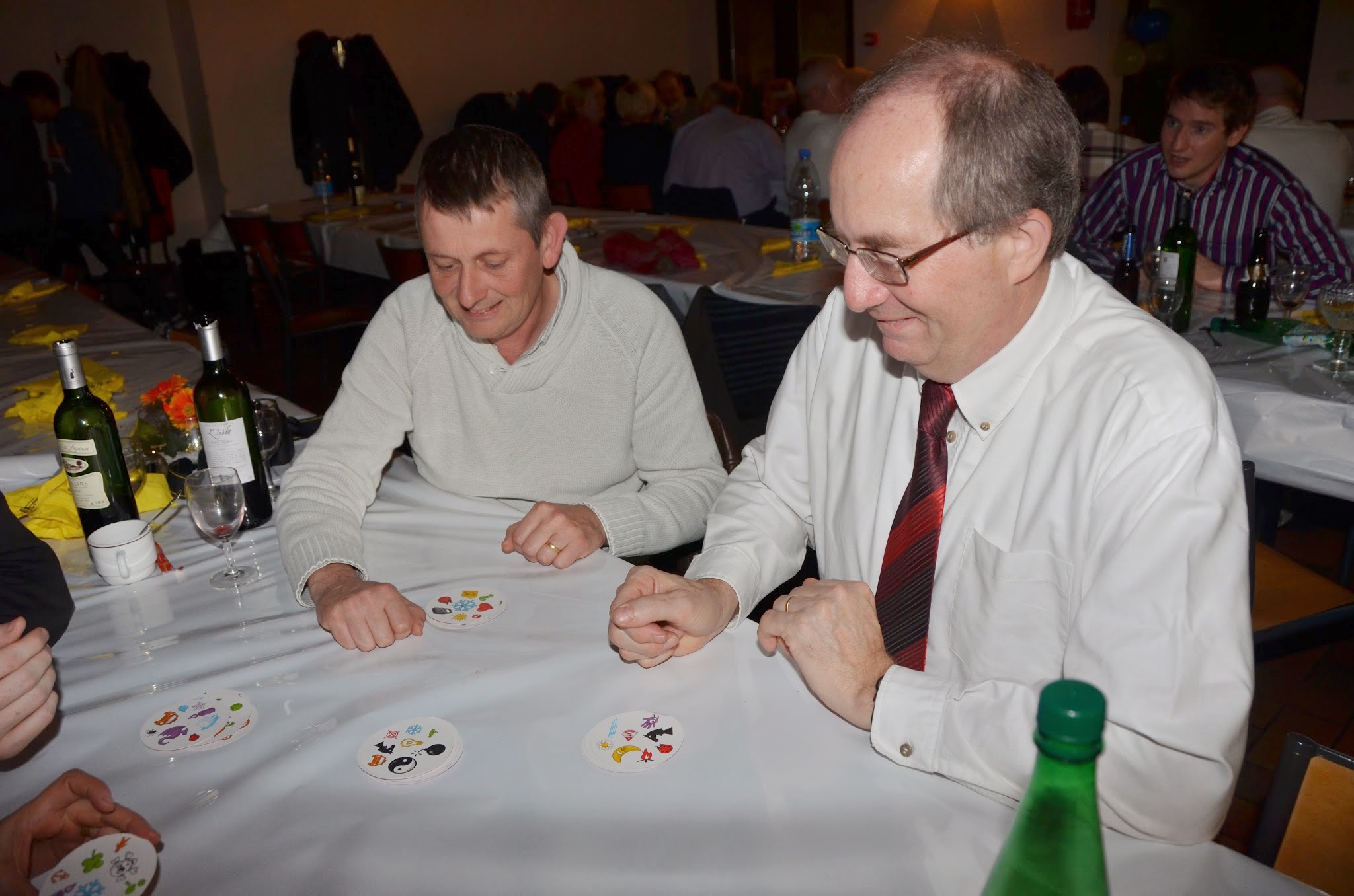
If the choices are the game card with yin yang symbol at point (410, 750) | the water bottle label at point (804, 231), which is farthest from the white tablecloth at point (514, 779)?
the water bottle label at point (804, 231)

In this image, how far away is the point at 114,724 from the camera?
1.15m

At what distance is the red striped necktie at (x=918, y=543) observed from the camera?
4.24 ft

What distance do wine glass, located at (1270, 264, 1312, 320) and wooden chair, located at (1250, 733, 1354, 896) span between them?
6.86 feet

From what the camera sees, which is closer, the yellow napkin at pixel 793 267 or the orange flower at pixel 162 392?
the orange flower at pixel 162 392

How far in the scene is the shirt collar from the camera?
3.97ft

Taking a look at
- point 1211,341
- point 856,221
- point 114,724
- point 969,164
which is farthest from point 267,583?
point 1211,341

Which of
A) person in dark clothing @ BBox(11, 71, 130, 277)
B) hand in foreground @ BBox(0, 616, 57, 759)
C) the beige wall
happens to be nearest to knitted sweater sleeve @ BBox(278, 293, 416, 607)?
hand in foreground @ BBox(0, 616, 57, 759)

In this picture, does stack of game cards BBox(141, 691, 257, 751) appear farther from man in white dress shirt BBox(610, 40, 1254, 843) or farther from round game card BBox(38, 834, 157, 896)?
man in white dress shirt BBox(610, 40, 1254, 843)

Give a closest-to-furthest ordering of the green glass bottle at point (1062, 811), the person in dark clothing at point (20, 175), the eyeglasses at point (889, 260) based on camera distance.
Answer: the green glass bottle at point (1062, 811)
the eyeglasses at point (889, 260)
the person in dark clothing at point (20, 175)

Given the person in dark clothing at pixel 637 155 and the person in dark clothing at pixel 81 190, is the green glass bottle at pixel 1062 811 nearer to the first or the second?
the person in dark clothing at pixel 637 155

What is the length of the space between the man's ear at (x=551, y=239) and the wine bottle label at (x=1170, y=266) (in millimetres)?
1831

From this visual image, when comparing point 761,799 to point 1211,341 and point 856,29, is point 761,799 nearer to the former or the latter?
point 1211,341

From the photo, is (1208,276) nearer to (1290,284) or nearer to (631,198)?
(1290,284)

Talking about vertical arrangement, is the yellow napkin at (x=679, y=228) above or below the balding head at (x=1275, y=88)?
below
